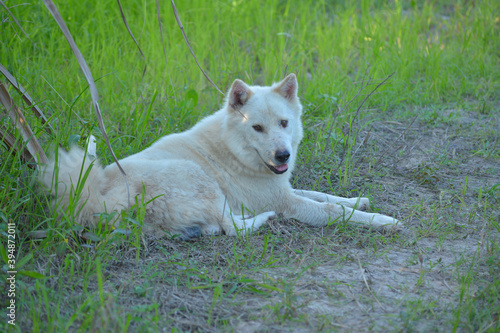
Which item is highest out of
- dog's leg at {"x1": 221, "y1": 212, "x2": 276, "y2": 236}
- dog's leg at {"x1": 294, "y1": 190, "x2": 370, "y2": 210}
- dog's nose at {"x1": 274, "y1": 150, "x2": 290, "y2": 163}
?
dog's nose at {"x1": 274, "y1": 150, "x2": 290, "y2": 163}

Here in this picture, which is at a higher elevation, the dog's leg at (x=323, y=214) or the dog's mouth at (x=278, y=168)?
the dog's mouth at (x=278, y=168)

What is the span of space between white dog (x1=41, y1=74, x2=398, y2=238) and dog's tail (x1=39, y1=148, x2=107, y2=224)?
0.01 metres

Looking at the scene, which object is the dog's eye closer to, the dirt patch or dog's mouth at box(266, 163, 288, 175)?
dog's mouth at box(266, 163, 288, 175)

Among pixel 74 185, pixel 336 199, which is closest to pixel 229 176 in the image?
pixel 336 199

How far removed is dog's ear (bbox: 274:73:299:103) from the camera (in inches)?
146

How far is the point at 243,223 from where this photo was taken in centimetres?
347

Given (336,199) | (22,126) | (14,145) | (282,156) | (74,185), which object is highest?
(22,126)

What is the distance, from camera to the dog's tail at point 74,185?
2.80 meters

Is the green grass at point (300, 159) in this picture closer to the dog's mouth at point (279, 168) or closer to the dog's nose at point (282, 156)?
the dog's mouth at point (279, 168)

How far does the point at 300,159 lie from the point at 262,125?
1020 millimetres

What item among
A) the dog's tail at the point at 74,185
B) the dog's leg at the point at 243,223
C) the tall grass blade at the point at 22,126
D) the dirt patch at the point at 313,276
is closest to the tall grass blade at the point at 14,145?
the tall grass blade at the point at 22,126

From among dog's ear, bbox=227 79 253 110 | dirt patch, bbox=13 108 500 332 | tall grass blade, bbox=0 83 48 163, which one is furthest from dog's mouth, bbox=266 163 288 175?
tall grass blade, bbox=0 83 48 163

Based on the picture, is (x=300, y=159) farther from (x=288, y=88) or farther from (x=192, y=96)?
(x=192, y=96)

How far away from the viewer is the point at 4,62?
479 centimetres
